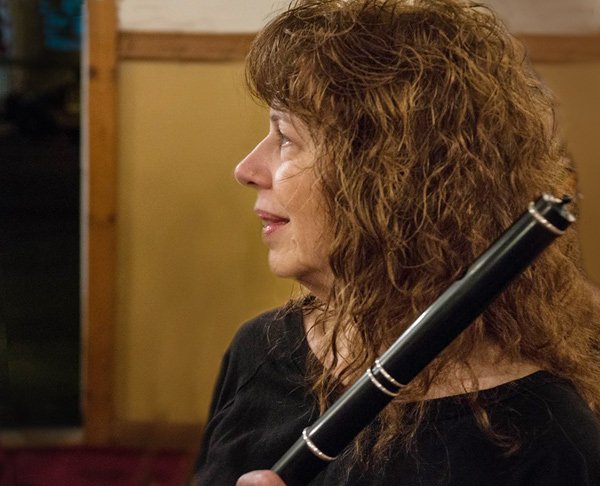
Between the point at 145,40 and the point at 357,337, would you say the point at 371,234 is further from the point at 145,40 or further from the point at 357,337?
the point at 145,40

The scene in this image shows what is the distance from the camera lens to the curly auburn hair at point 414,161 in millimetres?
826

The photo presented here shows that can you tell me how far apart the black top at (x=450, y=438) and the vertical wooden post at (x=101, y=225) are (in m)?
1.72

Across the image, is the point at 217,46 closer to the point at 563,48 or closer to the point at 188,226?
the point at 188,226

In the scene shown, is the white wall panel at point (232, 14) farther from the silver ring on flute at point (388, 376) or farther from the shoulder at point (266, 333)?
the silver ring on flute at point (388, 376)

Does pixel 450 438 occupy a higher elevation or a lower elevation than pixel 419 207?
lower

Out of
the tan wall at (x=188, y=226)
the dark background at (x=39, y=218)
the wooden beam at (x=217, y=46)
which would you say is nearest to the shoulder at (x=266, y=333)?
the tan wall at (x=188, y=226)

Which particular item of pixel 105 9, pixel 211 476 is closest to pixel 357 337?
pixel 211 476

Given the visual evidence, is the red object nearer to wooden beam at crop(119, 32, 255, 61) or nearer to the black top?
the black top

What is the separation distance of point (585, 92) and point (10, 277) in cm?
244

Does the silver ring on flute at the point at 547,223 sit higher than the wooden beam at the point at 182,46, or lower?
higher

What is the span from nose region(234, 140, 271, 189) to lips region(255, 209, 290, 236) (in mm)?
32

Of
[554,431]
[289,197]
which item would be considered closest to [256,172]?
[289,197]

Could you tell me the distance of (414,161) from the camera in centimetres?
83

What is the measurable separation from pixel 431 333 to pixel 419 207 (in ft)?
0.70
